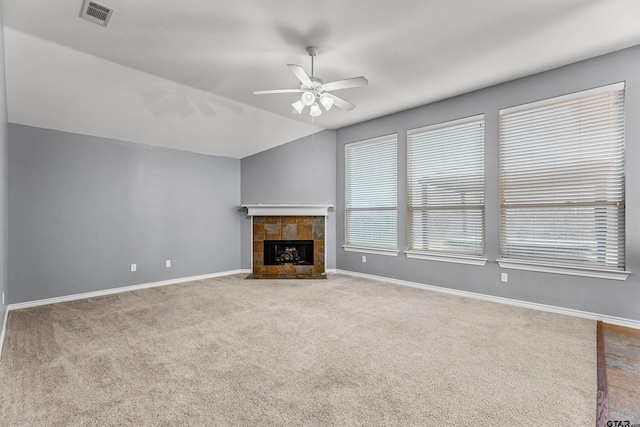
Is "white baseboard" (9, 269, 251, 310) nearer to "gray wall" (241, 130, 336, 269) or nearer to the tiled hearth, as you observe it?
the tiled hearth

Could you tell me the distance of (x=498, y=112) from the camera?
164 inches

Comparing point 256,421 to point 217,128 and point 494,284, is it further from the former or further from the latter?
point 217,128

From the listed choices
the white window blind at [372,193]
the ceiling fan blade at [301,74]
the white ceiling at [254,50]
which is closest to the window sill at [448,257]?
the white window blind at [372,193]

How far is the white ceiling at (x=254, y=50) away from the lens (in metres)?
2.59

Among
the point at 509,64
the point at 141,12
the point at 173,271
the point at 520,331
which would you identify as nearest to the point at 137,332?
the point at 173,271

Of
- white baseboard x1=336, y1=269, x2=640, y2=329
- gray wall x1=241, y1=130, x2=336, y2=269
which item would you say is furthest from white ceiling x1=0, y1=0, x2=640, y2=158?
white baseboard x1=336, y1=269, x2=640, y2=329

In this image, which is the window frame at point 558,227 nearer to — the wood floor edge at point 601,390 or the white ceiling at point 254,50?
the white ceiling at point 254,50

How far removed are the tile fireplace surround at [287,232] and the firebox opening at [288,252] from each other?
68 mm

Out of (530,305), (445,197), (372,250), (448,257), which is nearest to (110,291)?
(372,250)

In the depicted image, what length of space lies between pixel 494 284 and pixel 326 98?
3.24m

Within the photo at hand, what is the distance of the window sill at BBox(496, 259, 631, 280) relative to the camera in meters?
3.33

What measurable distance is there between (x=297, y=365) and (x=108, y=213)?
3.91 metres

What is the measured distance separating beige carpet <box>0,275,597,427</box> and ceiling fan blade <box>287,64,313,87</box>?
2384 mm

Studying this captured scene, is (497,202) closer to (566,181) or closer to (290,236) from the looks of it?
(566,181)
